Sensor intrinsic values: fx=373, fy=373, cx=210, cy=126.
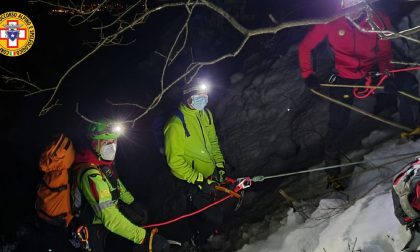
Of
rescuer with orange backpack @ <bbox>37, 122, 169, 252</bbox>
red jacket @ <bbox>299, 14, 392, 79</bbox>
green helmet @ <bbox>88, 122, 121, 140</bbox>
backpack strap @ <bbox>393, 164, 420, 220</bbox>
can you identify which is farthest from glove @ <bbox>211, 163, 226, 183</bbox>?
backpack strap @ <bbox>393, 164, 420, 220</bbox>

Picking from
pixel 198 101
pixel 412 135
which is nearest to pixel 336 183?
pixel 412 135

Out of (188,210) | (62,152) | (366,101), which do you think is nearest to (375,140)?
(366,101)

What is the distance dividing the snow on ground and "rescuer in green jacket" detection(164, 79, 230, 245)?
4.01 ft

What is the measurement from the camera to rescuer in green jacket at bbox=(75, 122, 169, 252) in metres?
4.79

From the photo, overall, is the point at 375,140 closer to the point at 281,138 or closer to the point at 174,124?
the point at 281,138

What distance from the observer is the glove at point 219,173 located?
616cm

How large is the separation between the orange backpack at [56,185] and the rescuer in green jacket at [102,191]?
7.5 inches

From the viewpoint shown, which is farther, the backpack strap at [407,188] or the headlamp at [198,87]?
the headlamp at [198,87]

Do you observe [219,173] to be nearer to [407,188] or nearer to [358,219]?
[358,219]

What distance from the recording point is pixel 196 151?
229 inches

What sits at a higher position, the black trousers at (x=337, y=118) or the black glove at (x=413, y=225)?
the black trousers at (x=337, y=118)

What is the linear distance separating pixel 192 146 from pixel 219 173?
2.63 ft

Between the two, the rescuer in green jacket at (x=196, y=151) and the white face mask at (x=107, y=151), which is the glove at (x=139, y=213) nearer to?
the rescuer in green jacket at (x=196, y=151)

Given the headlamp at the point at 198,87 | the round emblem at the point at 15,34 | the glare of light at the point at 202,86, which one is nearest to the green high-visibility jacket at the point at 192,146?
the headlamp at the point at 198,87
